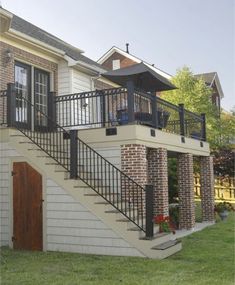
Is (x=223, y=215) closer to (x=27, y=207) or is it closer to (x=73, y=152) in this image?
(x=73, y=152)

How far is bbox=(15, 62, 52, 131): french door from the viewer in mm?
12148

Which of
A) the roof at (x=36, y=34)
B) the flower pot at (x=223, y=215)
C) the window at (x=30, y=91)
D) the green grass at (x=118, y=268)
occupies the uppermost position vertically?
the roof at (x=36, y=34)

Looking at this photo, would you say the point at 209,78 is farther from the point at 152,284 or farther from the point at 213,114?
the point at 152,284

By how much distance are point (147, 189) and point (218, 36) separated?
21.7ft

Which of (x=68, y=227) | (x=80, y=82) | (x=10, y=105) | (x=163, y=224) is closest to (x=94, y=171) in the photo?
(x=68, y=227)

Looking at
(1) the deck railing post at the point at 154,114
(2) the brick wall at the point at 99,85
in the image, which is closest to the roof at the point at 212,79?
(2) the brick wall at the point at 99,85

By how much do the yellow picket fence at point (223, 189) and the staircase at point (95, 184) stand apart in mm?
13768

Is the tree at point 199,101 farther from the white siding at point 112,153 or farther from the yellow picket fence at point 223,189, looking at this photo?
the white siding at point 112,153

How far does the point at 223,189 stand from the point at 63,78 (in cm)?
1328

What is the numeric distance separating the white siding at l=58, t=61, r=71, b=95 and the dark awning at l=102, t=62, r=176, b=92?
199 cm

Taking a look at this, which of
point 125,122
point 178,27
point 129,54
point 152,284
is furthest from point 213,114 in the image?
point 152,284

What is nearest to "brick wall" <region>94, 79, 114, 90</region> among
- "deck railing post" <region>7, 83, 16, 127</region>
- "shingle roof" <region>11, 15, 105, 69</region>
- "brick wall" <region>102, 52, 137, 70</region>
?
"shingle roof" <region>11, 15, 105, 69</region>

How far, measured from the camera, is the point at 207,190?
15.2 metres

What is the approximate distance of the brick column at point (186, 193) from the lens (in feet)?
42.7
